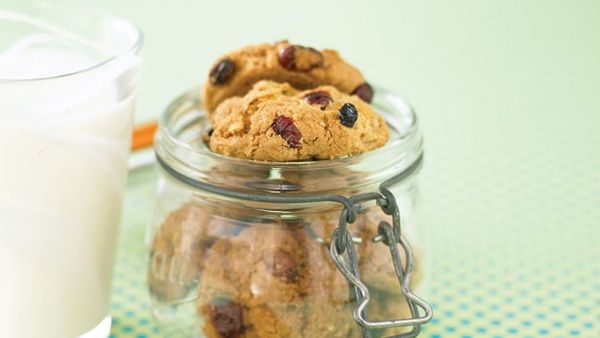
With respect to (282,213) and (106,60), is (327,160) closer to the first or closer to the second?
(282,213)

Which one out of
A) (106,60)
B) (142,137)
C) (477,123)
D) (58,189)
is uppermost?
(106,60)

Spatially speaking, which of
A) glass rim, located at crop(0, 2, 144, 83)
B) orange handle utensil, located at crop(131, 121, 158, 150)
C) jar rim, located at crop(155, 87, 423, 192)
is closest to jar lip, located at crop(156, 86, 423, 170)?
jar rim, located at crop(155, 87, 423, 192)

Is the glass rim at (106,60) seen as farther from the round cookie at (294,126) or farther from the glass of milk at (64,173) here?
the round cookie at (294,126)

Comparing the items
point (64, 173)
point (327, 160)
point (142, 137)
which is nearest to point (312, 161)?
point (327, 160)

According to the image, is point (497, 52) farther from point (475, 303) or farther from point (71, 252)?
point (71, 252)

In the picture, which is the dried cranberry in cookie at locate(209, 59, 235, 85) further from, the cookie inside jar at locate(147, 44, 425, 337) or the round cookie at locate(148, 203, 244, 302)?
the round cookie at locate(148, 203, 244, 302)

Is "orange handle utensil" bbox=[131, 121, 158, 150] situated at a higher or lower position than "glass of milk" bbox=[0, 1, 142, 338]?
lower

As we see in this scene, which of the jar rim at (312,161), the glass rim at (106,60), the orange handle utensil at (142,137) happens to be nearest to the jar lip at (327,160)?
the jar rim at (312,161)
